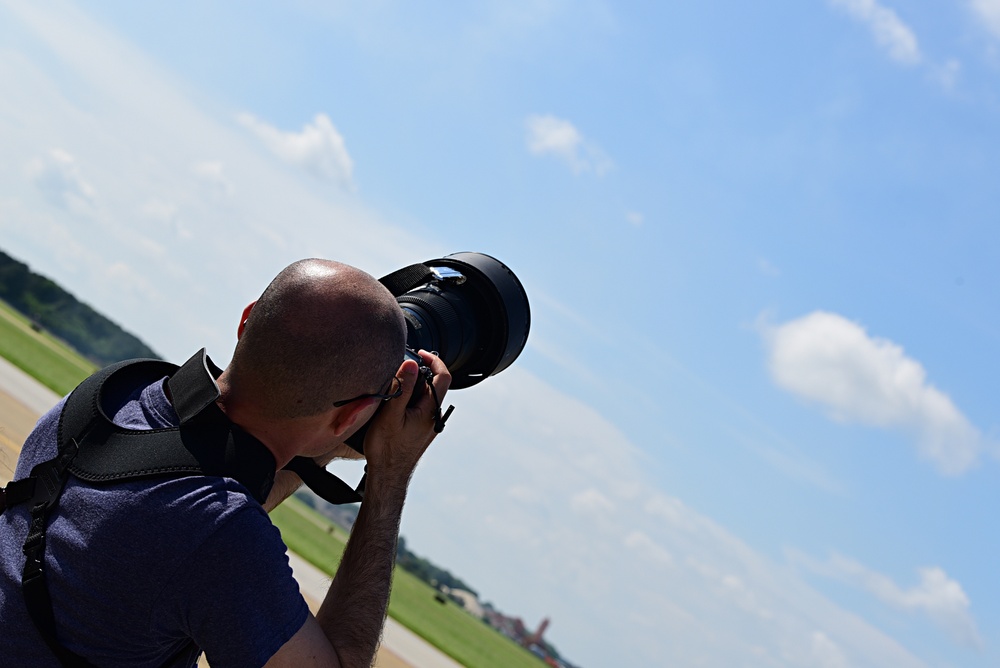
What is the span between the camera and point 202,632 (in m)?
1.89

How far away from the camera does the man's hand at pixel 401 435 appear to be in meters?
2.43

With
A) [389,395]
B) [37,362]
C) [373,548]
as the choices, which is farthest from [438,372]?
[37,362]

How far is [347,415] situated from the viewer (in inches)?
82.4

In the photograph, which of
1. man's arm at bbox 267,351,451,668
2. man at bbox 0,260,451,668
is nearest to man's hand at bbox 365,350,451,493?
man's arm at bbox 267,351,451,668

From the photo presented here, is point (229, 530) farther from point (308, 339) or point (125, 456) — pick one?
point (308, 339)

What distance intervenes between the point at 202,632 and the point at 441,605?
29404mm

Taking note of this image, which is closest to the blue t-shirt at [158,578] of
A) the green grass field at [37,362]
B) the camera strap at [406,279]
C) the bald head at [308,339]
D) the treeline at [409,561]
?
the bald head at [308,339]

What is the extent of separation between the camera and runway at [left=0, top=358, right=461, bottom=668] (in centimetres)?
1188

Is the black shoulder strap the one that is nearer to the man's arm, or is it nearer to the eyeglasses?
the eyeglasses

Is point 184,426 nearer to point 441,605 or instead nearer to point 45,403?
point 45,403

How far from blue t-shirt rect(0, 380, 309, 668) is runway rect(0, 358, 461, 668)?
852 cm

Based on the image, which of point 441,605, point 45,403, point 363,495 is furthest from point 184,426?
point 441,605

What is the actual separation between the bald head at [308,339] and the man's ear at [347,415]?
0.14ft

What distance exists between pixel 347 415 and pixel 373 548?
40cm
